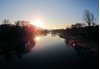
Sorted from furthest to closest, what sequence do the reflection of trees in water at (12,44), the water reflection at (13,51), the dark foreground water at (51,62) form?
the reflection of trees in water at (12,44) < the water reflection at (13,51) < the dark foreground water at (51,62)

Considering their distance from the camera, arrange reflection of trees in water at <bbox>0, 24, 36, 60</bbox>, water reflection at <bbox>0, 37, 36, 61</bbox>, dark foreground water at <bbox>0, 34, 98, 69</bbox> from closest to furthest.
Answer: dark foreground water at <bbox>0, 34, 98, 69</bbox>, water reflection at <bbox>0, 37, 36, 61</bbox>, reflection of trees in water at <bbox>0, 24, 36, 60</bbox>

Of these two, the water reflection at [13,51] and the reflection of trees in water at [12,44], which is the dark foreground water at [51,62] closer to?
the water reflection at [13,51]

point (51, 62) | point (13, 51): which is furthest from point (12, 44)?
point (51, 62)

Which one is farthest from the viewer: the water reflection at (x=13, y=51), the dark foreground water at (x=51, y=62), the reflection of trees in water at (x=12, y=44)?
the reflection of trees in water at (x=12, y=44)

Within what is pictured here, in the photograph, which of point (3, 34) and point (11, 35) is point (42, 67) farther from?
point (11, 35)

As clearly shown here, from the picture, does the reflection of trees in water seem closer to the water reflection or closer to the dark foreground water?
the water reflection

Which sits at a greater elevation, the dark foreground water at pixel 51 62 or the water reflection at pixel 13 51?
the dark foreground water at pixel 51 62

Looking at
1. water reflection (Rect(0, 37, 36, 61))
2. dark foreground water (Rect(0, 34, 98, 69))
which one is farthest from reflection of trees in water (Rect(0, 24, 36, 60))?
dark foreground water (Rect(0, 34, 98, 69))

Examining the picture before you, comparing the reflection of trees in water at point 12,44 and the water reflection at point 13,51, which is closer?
the water reflection at point 13,51

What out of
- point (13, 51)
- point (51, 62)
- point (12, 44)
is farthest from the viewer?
point (12, 44)

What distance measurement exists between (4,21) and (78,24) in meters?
88.0

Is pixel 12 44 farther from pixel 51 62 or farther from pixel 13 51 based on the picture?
pixel 51 62

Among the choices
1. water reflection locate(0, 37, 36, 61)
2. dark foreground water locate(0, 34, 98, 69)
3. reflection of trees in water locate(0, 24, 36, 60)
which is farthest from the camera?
reflection of trees in water locate(0, 24, 36, 60)

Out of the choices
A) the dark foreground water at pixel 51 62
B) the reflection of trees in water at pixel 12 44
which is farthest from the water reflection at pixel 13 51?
the dark foreground water at pixel 51 62
